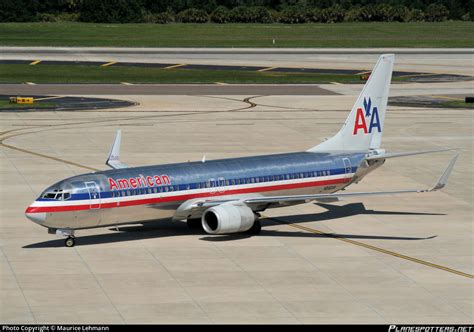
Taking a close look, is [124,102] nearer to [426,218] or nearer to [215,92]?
[215,92]

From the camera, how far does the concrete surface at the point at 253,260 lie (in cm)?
3884

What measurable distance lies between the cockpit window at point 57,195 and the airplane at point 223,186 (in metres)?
0.04

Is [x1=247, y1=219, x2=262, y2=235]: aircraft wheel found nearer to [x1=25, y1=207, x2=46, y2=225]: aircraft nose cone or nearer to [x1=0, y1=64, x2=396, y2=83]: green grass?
[x1=25, y1=207, x2=46, y2=225]: aircraft nose cone

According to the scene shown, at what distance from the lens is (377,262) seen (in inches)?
1836

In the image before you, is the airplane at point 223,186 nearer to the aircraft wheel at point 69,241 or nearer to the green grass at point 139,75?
the aircraft wheel at point 69,241

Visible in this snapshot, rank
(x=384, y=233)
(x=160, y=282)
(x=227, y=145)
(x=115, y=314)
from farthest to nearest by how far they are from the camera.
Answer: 1. (x=227, y=145)
2. (x=384, y=233)
3. (x=160, y=282)
4. (x=115, y=314)

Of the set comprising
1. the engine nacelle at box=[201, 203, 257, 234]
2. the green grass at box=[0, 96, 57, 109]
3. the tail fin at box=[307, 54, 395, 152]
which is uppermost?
the tail fin at box=[307, 54, 395, 152]

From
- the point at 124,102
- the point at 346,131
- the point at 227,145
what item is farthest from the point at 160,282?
the point at 124,102

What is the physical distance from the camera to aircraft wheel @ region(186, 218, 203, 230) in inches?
2051

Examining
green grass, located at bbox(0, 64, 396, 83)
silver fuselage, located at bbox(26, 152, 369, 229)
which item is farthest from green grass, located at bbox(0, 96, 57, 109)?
silver fuselage, located at bbox(26, 152, 369, 229)

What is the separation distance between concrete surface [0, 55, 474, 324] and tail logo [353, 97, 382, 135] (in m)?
4.76

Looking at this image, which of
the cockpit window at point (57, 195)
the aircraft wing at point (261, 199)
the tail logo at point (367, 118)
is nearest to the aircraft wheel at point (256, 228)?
the aircraft wing at point (261, 199)

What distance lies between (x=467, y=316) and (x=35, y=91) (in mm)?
84680

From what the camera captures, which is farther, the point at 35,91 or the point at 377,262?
the point at 35,91
